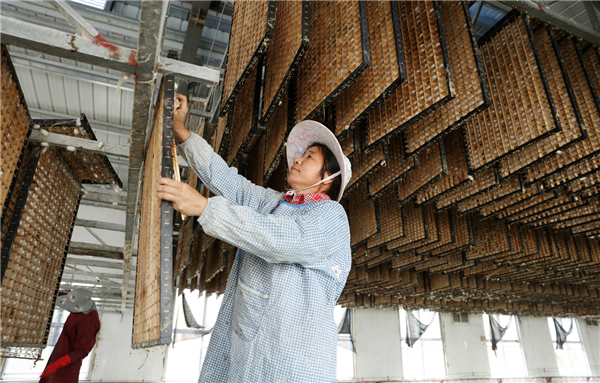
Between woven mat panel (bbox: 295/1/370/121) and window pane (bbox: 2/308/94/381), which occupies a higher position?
woven mat panel (bbox: 295/1/370/121)

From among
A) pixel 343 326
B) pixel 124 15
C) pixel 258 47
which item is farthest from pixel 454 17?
pixel 343 326

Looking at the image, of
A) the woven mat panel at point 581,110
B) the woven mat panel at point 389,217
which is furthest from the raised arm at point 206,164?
the woven mat panel at point 389,217

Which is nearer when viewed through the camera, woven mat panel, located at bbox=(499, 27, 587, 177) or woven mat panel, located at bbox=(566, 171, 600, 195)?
woven mat panel, located at bbox=(499, 27, 587, 177)

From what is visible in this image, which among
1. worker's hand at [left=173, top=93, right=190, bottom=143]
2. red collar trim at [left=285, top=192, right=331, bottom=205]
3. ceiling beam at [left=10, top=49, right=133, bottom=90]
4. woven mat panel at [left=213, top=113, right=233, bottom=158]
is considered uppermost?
ceiling beam at [left=10, top=49, right=133, bottom=90]

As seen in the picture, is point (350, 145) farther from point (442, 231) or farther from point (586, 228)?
point (586, 228)

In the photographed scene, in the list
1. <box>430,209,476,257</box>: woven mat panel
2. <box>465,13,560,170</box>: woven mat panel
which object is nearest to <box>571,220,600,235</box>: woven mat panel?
<box>430,209,476,257</box>: woven mat panel

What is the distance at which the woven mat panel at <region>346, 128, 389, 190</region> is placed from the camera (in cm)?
263

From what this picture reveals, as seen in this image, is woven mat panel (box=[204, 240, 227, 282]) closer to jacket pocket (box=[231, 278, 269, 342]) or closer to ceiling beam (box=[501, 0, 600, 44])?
jacket pocket (box=[231, 278, 269, 342])

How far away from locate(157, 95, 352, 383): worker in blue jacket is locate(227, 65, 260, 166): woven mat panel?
69 cm

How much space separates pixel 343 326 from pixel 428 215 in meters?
10.4

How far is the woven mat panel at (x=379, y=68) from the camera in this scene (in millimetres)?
1807

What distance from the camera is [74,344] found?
3.02m

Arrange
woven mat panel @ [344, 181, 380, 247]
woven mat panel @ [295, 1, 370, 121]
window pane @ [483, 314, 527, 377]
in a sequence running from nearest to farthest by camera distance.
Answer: woven mat panel @ [295, 1, 370, 121] → woven mat panel @ [344, 181, 380, 247] → window pane @ [483, 314, 527, 377]

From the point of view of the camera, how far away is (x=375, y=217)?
13.5ft
